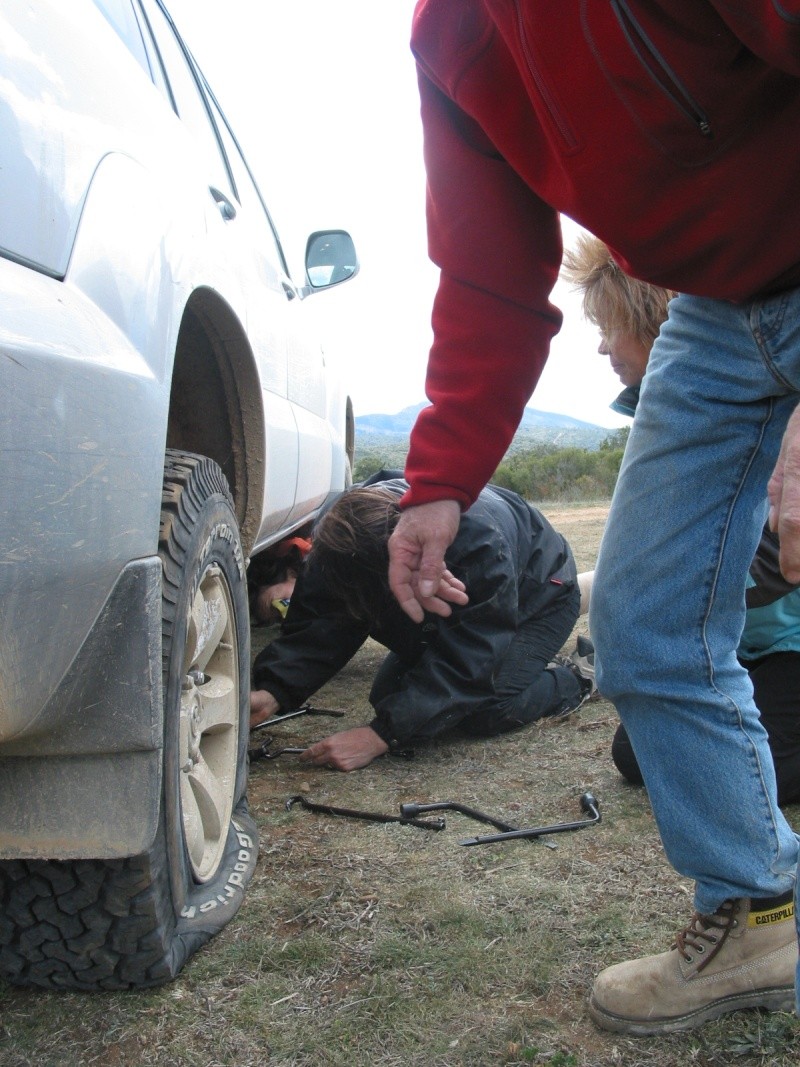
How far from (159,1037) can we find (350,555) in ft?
4.59

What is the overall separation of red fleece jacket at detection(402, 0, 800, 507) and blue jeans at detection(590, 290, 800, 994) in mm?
155

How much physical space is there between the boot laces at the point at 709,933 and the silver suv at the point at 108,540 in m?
0.78

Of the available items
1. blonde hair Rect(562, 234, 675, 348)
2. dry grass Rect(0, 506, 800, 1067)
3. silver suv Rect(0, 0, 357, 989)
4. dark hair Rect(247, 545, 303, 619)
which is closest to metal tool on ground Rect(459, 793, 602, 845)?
dry grass Rect(0, 506, 800, 1067)

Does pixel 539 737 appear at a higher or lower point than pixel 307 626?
lower

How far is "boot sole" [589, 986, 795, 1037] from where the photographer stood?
54.8 inches

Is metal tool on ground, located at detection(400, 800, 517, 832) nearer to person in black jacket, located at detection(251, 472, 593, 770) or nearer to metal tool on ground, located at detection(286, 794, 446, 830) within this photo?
metal tool on ground, located at detection(286, 794, 446, 830)

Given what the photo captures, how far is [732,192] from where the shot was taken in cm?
111

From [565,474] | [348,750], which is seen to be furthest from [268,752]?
[565,474]

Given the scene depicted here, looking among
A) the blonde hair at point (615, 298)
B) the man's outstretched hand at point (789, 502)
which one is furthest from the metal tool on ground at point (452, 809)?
the man's outstretched hand at point (789, 502)

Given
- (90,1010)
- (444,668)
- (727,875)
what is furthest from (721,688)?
(444,668)

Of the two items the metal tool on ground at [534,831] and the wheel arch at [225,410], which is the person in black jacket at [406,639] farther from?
the metal tool on ground at [534,831]

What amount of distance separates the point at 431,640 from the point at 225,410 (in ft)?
2.93

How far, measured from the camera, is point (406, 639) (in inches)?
106

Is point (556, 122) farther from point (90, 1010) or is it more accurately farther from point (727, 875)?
point (90, 1010)
